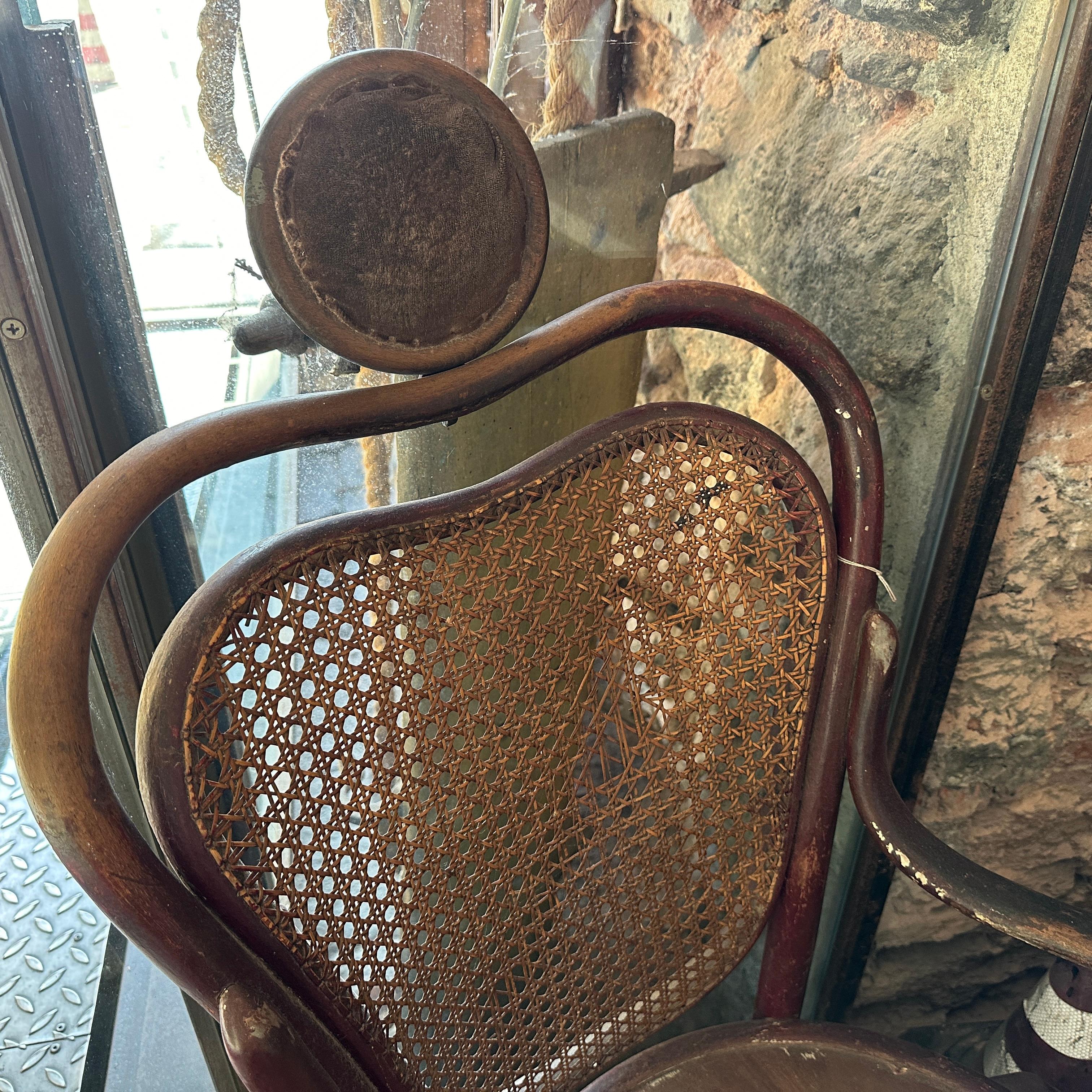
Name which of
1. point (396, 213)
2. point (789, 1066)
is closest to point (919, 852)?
point (789, 1066)

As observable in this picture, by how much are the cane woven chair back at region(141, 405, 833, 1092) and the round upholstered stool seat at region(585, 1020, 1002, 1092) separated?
33 millimetres

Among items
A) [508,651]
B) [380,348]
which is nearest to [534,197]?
[380,348]

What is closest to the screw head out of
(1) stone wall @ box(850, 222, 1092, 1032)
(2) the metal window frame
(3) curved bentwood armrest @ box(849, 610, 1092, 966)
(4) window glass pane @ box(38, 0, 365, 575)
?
(2) the metal window frame

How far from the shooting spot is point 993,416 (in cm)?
84

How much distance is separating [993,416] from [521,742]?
547mm

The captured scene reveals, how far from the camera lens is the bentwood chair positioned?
19.6 inches

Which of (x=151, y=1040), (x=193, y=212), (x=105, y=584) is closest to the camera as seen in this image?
(x=105, y=584)

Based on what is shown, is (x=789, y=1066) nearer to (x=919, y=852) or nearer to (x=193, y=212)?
(x=919, y=852)

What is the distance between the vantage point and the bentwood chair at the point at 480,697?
0.50 m

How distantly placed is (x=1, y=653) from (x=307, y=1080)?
2.11ft

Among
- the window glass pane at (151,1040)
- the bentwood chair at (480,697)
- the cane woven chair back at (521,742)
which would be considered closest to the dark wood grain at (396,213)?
the bentwood chair at (480,697)

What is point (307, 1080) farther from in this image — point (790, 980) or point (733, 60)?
point (733, 60)

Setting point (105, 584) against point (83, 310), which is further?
point (83, 310)

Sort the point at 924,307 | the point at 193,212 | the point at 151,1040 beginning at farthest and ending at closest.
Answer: the point at 151,1040, the point at 924,307, the point at 193,212
